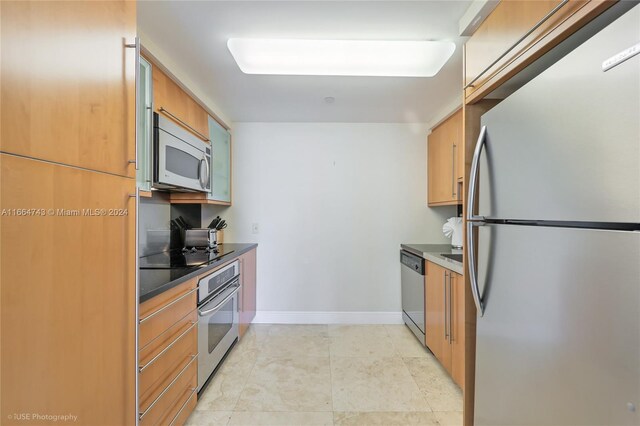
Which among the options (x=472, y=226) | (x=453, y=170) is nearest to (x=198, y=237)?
(x=472, y=226)

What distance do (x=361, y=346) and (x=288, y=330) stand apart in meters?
0.82

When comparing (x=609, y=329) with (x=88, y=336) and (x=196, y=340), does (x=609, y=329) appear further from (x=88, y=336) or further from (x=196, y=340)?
(x=196, y=340)

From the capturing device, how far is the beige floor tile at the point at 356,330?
2.84 meters

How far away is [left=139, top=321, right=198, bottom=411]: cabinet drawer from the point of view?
3.80 ft

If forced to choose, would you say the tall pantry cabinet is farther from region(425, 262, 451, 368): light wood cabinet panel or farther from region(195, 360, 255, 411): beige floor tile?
region(425, 262, 451, 368): light wood cabinet panel

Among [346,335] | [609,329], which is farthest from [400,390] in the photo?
[609,329]

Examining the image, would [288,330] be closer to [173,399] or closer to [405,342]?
[405,342]

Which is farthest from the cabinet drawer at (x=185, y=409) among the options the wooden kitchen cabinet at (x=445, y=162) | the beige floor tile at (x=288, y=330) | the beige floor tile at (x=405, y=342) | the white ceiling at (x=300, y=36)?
the wooden kitchen cabinet at (x=445, y=162)

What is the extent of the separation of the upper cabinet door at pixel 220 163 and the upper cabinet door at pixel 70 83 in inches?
66.2

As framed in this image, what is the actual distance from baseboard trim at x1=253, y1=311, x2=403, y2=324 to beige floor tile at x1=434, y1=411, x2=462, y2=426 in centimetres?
142

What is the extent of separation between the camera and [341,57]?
1888 millimetres

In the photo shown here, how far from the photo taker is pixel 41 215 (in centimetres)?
66

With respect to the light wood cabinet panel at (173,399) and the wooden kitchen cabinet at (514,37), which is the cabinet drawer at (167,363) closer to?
the light wood cabinet panel at (173,399)

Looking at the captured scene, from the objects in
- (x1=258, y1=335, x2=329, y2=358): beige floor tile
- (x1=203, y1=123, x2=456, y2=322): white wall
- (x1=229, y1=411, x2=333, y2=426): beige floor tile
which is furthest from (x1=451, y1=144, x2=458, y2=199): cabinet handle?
(x1=229, y1=411, x2=333, y2=426): beige floor tile
